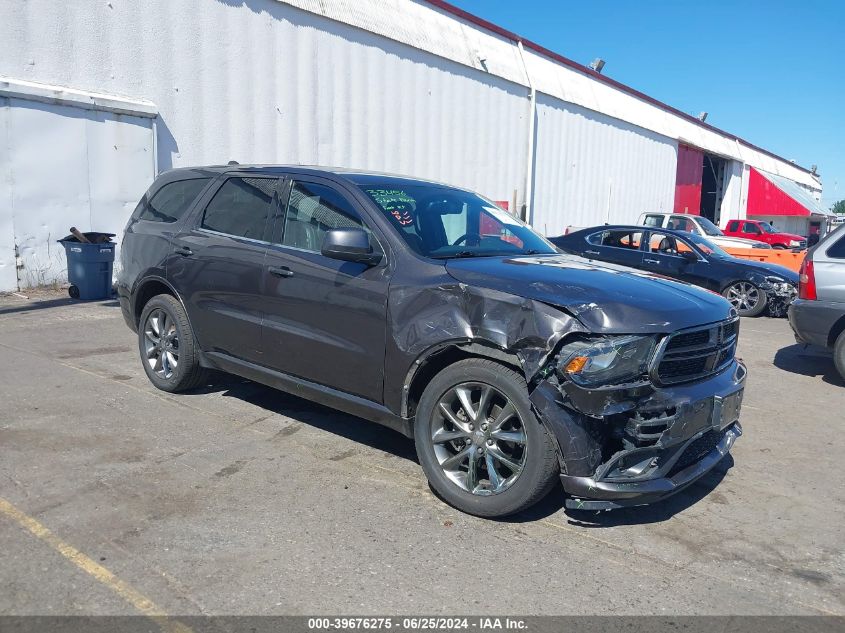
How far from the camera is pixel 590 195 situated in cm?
2448

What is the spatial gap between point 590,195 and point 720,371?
21.4 m

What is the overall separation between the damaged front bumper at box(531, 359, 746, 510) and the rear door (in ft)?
7.60

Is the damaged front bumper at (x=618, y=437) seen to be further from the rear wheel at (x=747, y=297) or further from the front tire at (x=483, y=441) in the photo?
the rear wheel at (x=747, y=297)

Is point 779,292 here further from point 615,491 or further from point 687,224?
point 615,491

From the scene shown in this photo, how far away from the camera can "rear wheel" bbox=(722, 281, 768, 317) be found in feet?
38.2

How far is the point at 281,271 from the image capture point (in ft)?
15.2

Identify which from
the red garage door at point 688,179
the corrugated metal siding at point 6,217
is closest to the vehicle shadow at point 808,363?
the corrugated metal siding at point 6,217

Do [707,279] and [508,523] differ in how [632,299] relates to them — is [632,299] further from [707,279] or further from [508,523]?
[707,279]

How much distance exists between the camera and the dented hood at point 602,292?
343cm

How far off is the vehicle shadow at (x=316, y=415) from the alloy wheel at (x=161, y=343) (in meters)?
0.30

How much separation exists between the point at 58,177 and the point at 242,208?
7302 mm

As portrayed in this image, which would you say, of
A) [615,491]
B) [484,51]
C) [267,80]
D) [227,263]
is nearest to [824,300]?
[615,491]

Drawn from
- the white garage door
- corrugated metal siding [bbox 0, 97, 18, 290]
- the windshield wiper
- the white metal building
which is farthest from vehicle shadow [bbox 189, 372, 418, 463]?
the white metal building

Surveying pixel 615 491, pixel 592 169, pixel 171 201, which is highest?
pixel 592 169
